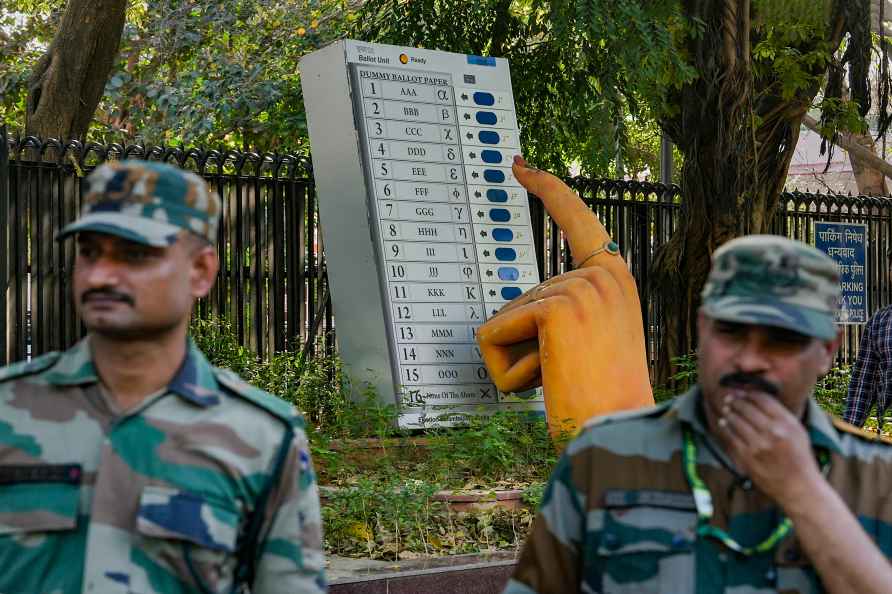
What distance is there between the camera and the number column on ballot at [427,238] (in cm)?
1040

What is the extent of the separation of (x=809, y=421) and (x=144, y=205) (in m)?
1.37

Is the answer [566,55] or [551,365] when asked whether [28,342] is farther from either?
[566,55]

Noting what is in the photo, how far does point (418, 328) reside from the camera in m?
10.4

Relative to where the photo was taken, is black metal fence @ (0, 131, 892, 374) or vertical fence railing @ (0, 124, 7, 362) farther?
black metal fence @ (0, 131, 892, 374)

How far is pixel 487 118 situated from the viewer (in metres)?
11.4

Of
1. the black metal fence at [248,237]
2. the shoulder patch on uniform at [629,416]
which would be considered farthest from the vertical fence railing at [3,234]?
the shoulder patch on uniform at [629,416]

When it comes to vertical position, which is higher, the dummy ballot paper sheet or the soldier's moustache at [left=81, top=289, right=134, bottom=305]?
the dummy ballot paper sheet

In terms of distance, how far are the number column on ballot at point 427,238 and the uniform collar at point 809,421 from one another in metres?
7.42

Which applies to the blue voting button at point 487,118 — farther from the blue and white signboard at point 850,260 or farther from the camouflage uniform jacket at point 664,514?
the camouflage uniform jacket at point 664,514

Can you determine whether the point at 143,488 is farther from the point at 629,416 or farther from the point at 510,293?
the point at 510,293

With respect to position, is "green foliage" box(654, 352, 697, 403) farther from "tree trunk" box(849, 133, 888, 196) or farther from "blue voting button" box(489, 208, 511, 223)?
"tree trunk" box(849, 133, 888, 196)

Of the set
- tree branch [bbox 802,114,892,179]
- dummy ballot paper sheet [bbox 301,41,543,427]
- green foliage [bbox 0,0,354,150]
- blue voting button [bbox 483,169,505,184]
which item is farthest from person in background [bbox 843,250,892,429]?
tree branch [bbox 802,114,892,179]

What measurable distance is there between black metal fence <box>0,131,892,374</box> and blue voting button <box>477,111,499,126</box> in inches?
64.0

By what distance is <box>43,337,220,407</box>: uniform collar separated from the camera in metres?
2.95
